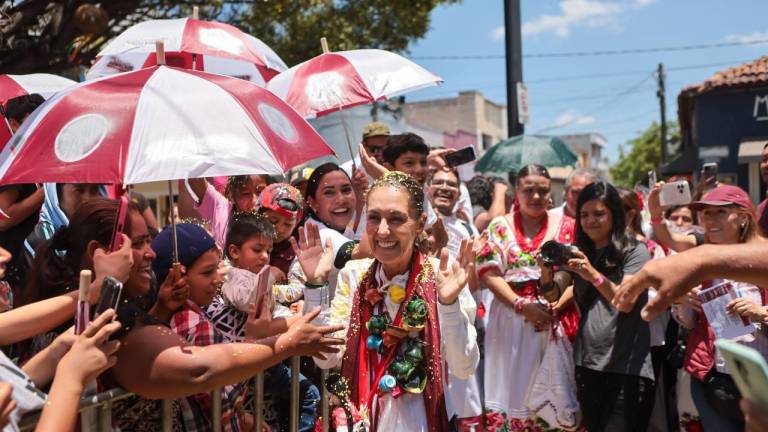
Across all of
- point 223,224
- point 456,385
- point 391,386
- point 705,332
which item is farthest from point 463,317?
point 223,224

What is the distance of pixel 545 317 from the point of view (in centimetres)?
515

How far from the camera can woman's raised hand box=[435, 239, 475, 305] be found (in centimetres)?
315

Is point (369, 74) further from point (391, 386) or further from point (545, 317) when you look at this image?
point (391, 386)

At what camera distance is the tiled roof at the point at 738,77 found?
20.8 meters

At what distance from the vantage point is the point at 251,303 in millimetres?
3623

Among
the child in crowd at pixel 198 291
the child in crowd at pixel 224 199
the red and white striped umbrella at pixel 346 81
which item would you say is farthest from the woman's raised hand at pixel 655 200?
the child in crowd at pixel 198 291

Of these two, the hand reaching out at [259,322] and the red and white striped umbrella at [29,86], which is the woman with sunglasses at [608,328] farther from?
the red and white striped umbrella at [29,86]

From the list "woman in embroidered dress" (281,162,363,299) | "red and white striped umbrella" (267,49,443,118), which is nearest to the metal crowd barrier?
"woman in embroidered dress" (281,162,363,299)

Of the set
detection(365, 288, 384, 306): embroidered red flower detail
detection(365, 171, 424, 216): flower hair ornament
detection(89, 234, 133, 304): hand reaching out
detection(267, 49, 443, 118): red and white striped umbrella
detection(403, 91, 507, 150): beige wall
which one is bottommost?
detection(365, 288, 384, 306): embroidered red flower detail

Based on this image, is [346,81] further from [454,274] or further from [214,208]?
[454,274]

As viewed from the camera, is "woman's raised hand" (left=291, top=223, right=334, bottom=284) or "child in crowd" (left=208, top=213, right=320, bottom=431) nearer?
"woman's raised hand" (left=291, top=223, right=334, bottom=284)

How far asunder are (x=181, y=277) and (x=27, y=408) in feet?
4.00

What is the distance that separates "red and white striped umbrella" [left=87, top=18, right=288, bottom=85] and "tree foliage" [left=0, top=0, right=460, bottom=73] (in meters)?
2.32

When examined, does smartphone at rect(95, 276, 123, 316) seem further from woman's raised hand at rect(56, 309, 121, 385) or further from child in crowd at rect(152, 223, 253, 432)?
child in crowd at rect(152, 223, 253, 432)
